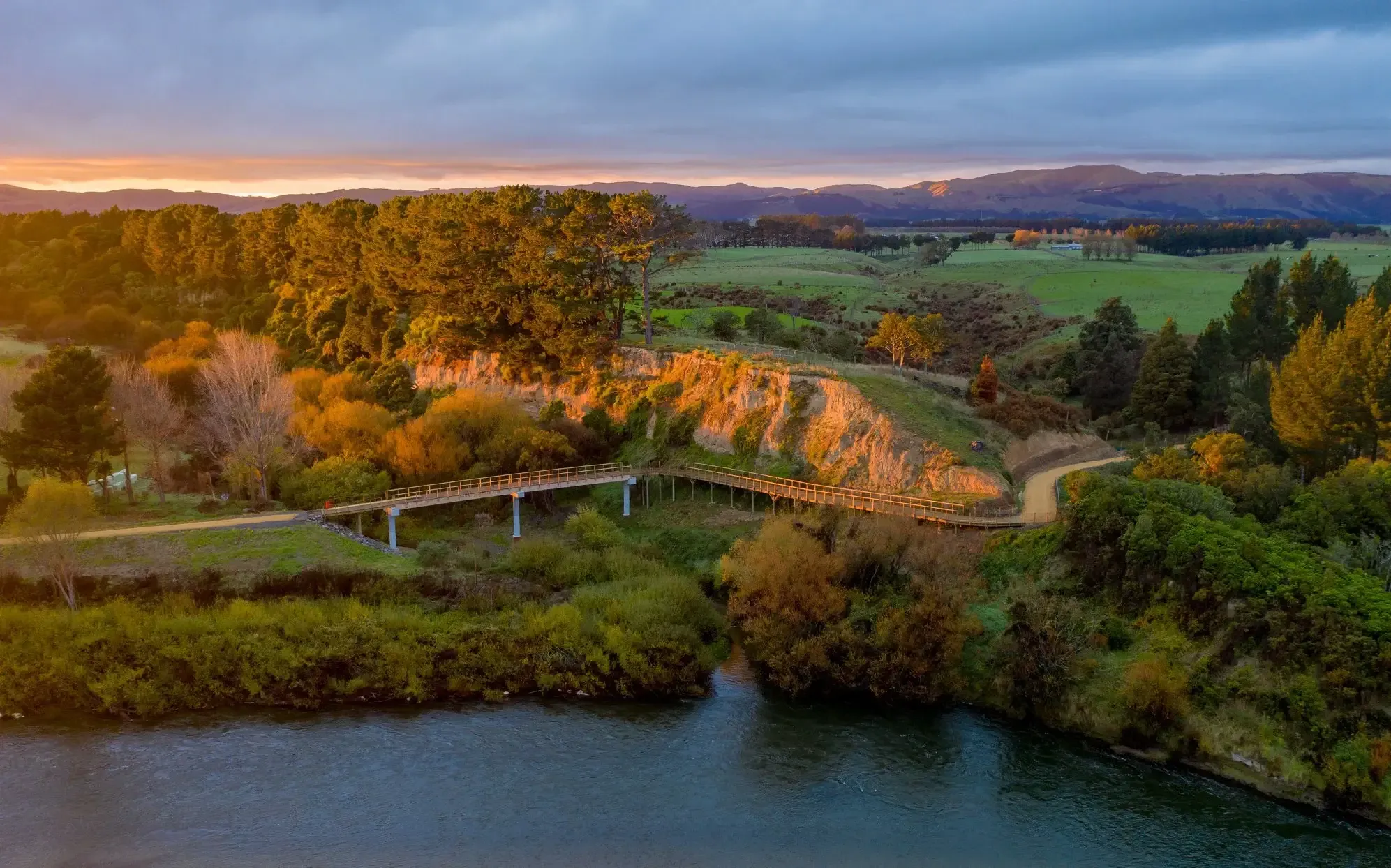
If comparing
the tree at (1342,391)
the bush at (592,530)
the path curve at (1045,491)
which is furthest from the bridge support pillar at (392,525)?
the tree at (1342,391)

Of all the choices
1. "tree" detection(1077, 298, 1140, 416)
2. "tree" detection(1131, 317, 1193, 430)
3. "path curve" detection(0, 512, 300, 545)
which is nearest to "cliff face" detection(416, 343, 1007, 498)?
"tree" detection(1131, 317, 1193, 430)

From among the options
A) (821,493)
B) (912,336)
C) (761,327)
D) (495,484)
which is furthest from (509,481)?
(761,327)

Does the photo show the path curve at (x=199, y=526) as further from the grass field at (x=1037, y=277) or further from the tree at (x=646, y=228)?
the grass field at (x=1037, y=277)

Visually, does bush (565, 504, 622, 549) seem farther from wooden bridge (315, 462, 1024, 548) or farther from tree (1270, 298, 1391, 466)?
tree (1270, 298, 1391, 466)

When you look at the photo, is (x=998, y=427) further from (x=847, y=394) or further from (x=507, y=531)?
(x=507, y=531)

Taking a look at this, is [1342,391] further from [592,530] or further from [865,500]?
[592,530]
